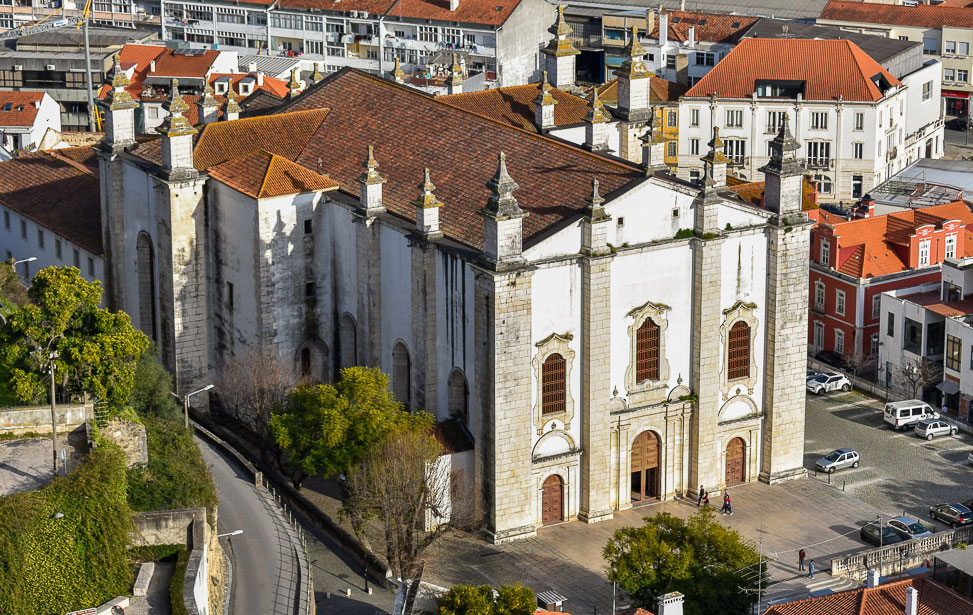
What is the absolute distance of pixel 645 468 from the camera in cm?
8656

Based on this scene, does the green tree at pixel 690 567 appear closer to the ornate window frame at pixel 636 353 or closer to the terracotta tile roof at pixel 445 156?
the ornate window frame at pixel 636 353

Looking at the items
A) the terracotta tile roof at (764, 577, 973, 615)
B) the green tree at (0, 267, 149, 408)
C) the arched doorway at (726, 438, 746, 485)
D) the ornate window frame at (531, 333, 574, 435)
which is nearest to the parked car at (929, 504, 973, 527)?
the arched doorway at (726, 438, 746, 485)

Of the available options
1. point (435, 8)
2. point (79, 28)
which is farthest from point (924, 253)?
point (79, 28)

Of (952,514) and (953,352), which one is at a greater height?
(953,352)

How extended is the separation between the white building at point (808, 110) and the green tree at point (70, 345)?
69639 mm

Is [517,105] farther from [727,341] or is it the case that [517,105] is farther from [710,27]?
[710,27]

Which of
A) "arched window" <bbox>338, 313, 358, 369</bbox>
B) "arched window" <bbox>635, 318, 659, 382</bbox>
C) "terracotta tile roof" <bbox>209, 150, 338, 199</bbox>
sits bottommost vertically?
"arched window" <bbox>338, 313, 358, 369</bbox>

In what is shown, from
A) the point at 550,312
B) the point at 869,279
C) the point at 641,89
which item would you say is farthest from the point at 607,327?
the point at 869,279

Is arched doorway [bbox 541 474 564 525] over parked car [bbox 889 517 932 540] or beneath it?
over

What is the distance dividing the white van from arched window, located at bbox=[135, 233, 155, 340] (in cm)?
3750

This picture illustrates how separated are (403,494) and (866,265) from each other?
3694cm

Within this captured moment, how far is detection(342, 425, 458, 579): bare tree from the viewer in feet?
262

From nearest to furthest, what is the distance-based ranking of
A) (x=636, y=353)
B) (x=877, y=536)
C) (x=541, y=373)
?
(x=541, y=373), (x=877, y=536), (x=636, y=353)

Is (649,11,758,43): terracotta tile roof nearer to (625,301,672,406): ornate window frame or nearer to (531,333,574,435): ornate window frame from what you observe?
(625,301,672,406): ornate window frame
